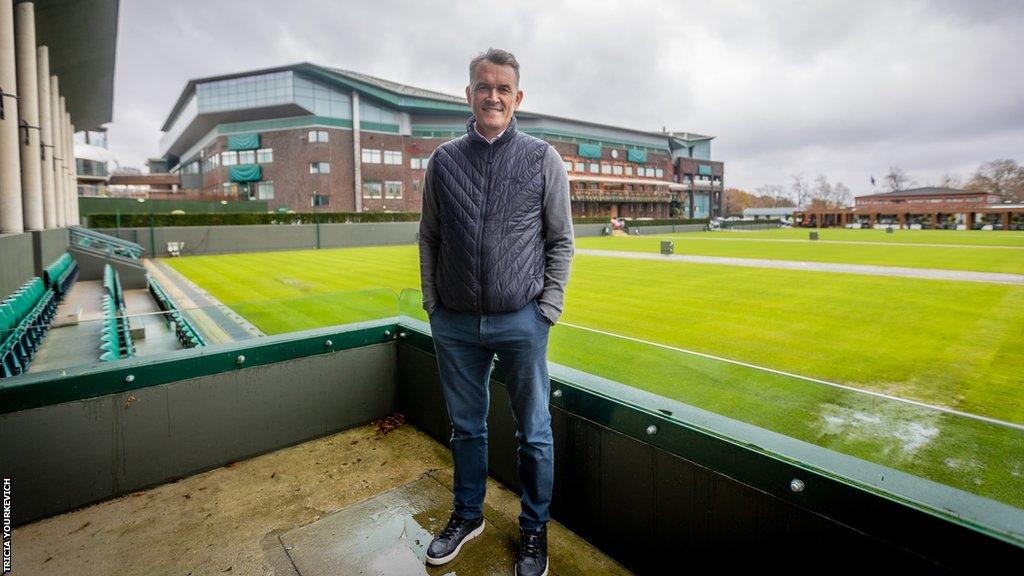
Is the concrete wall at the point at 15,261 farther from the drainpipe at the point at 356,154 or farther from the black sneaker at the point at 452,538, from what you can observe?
the drainpipe at the point at 356,154

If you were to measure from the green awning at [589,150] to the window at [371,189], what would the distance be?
1091 inches

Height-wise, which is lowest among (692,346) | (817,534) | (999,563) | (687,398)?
(692,346)

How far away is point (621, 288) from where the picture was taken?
1530cm

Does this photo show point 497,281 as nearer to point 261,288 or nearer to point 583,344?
point 583,344

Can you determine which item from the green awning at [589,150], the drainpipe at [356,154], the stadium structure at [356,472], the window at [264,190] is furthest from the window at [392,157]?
the stadium structure at [356,472]

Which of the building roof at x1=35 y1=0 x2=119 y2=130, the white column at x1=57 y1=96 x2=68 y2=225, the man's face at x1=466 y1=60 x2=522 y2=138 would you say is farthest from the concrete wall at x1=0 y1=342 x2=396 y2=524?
the white column at x1=57 y1=96 x2=68 y2=225

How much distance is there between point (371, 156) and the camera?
55281 mm

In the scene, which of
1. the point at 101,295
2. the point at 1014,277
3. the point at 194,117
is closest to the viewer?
the point at 101,295

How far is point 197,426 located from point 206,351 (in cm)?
48

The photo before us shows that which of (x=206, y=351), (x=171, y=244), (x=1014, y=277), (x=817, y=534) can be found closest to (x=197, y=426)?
(x=206, y=351)

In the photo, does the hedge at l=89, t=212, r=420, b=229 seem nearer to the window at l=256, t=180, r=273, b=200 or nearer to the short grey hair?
the window at l=256, t=180, r=273, b=200

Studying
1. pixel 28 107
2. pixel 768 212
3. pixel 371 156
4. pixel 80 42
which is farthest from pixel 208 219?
pixel 768 212

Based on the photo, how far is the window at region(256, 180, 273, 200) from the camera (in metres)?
53.1

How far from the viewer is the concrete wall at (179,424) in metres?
2.87
